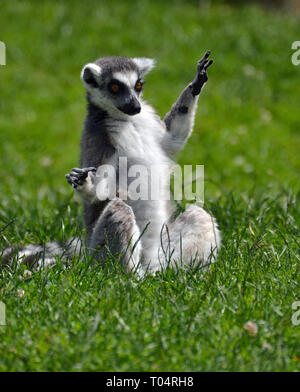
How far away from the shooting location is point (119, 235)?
402cm

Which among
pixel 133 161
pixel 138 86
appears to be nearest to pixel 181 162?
pixel 138 86

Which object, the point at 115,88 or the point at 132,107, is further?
the point at 115,88

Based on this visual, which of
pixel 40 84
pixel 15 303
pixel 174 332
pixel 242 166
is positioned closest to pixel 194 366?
pixel 174 332

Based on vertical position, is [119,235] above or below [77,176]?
below

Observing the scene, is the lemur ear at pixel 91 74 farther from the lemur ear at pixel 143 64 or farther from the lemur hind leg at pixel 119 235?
the lemur hind leg at pixel 119 235

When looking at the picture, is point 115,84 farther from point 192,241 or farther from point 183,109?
point 192,241

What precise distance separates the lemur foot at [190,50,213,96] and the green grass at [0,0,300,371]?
1110 mm

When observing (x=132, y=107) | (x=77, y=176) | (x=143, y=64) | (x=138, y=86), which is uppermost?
(x=143, y=64)

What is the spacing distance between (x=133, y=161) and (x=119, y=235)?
22.8 inches

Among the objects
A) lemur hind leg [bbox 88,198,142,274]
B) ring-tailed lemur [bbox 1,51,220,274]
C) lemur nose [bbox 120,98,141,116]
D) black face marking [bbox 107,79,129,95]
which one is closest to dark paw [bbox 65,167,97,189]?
ring-tailed lemur [bbox 1,51,220,274]

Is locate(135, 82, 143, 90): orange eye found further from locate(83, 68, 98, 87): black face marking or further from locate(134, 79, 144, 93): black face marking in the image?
locate(83, 68, 98, 87): black face marking

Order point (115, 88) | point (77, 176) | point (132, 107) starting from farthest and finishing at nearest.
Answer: point (115, 88), point (132, 107), point (77, 176)

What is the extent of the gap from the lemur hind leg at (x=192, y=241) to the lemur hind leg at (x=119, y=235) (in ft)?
0.72

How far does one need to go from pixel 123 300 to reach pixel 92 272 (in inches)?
22.2
